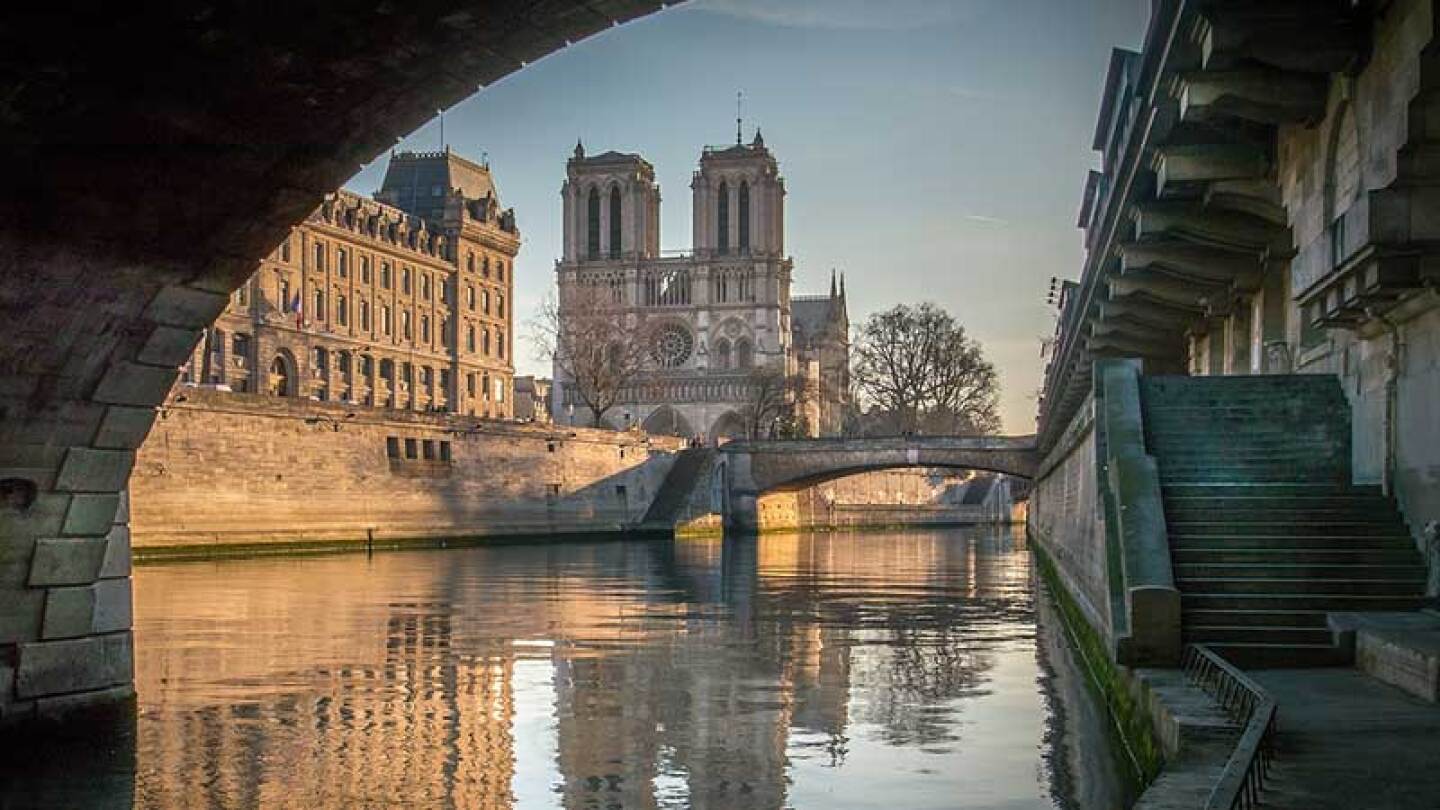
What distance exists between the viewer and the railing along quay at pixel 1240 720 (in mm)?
6855

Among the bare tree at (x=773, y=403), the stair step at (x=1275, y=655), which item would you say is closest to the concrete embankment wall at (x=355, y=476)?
the stair step at (x=1275, y=655)

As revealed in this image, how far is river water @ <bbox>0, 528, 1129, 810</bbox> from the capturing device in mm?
11320

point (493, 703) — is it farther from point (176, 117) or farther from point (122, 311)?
point (176, 117)

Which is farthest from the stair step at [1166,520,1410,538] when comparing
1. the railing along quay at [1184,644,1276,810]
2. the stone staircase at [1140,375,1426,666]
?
the railing along quay at [1184,644,1276,810]

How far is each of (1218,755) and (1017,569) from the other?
1489 inches

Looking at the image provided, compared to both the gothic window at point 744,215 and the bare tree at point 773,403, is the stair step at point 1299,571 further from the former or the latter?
the gothic window at point 744,215

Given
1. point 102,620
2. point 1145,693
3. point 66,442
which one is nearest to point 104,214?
point 66,442

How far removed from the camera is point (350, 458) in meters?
54.3

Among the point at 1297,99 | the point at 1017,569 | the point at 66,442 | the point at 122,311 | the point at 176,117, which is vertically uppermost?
the point at 1297,99

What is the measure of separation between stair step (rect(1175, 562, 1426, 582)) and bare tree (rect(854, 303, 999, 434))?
88856mm

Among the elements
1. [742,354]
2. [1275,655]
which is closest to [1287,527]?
[1275,655]

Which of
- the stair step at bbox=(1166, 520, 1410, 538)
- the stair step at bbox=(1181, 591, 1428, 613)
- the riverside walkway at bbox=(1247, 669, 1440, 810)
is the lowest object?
the riverside walkway at bbox=(1247, 669, 1440, 810)

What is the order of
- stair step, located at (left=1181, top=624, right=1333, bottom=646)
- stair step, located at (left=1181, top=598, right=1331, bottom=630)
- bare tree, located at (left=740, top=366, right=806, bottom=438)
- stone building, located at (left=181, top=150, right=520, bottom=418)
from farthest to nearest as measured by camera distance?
bare tree, located at (left=740, top=366, right=806, bottom=438)
stone building, located at (left=181, top=150, right=520, bottom=418)
stair step, located at (left=1181, top=598, right=1331, bottom=630)
stair step, located at (left=1181, top=624, right=1333, bottom=646)

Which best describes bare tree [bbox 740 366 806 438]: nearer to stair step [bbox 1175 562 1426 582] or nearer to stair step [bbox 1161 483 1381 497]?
stair step [bbox 1161 483 1381 497]
